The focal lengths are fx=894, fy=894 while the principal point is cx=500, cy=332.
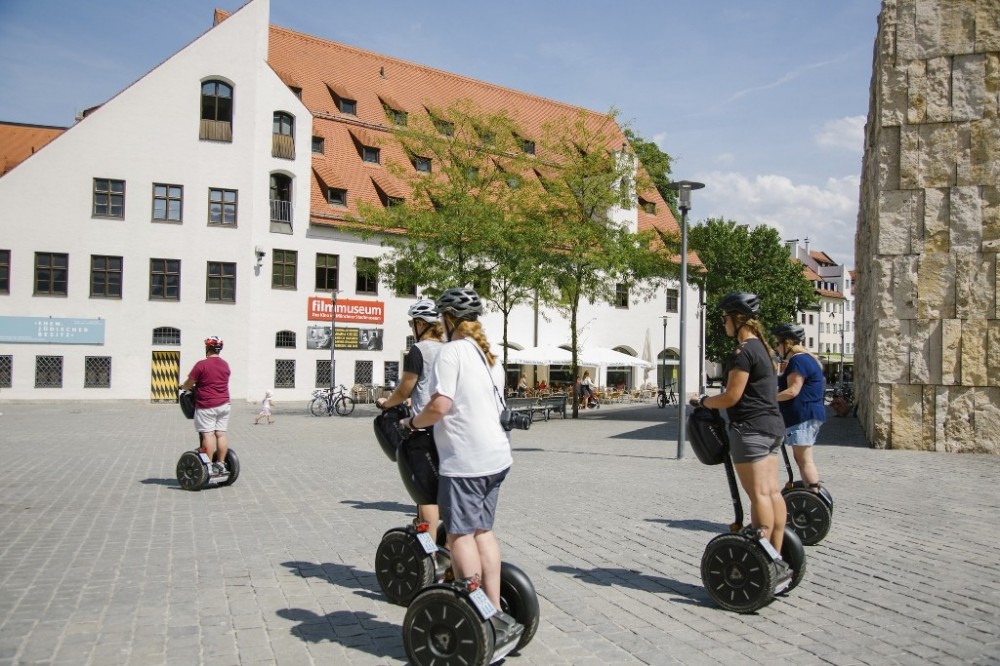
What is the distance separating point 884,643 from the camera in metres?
4.78

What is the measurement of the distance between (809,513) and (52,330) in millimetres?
32257

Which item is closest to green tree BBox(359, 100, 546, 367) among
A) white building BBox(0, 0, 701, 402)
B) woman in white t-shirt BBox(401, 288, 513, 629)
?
white building BBox(0, 0, 701, 402)

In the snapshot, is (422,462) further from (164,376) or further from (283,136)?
(283,136)

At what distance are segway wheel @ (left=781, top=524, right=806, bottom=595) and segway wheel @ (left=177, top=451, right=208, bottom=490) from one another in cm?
698

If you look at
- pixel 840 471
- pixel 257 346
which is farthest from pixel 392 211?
pixel 840 471

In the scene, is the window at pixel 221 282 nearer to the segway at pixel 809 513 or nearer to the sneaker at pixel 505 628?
the segway at pixel 809 513

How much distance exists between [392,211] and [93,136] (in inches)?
577

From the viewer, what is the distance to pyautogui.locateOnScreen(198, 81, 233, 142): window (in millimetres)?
35469

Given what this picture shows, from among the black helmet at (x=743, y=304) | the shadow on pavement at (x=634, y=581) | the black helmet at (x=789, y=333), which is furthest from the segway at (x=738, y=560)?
the black helmet at (x=789, y=333)

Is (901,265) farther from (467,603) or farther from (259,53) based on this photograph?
(259,53)

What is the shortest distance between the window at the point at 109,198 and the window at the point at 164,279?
2.24m

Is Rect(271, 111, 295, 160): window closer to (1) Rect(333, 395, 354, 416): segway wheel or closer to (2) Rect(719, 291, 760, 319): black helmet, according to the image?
(1) Rect(333, 395, 354, 416): segway wheel

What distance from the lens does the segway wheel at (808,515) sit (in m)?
7.25

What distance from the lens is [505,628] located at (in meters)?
4.16
